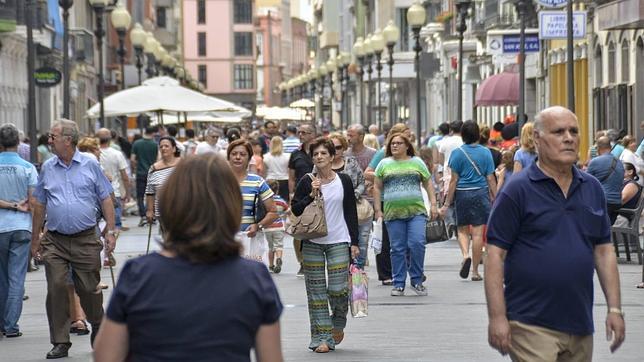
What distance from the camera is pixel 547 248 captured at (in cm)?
711

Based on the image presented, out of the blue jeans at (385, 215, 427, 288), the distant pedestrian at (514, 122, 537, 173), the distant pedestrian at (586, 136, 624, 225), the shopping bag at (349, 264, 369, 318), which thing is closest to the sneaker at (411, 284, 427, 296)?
the blue jeans at (385, 215, 427, 288)

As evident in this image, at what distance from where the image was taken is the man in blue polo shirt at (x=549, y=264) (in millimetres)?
7078

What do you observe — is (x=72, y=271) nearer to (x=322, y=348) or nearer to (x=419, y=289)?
(x=322, y=348)

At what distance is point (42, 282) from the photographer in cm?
1894

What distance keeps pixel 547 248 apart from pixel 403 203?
8.77 meters

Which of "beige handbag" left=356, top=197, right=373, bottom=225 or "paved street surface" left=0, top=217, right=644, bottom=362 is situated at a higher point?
"beige handbag" left=356, top=197, right=373, bottom=225

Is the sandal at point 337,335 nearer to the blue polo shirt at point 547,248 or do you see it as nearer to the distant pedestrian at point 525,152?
the blue polo shirt at point 547,248

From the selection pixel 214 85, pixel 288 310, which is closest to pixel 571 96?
pixel 288 310

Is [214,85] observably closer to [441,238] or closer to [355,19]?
[355,19]

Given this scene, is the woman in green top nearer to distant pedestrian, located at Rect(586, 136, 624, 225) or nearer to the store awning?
distant pedestrian, located at Rect(586, 136, 624, 225)

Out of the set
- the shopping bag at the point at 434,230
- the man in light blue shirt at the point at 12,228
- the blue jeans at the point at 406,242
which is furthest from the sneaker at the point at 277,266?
the man in light blue shirt at the point at 12,228

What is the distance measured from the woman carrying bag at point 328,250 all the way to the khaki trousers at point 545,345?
4.97 meters

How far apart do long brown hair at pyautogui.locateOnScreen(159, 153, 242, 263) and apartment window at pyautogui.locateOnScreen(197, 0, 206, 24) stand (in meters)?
173

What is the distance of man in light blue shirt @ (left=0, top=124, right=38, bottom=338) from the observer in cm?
1347
